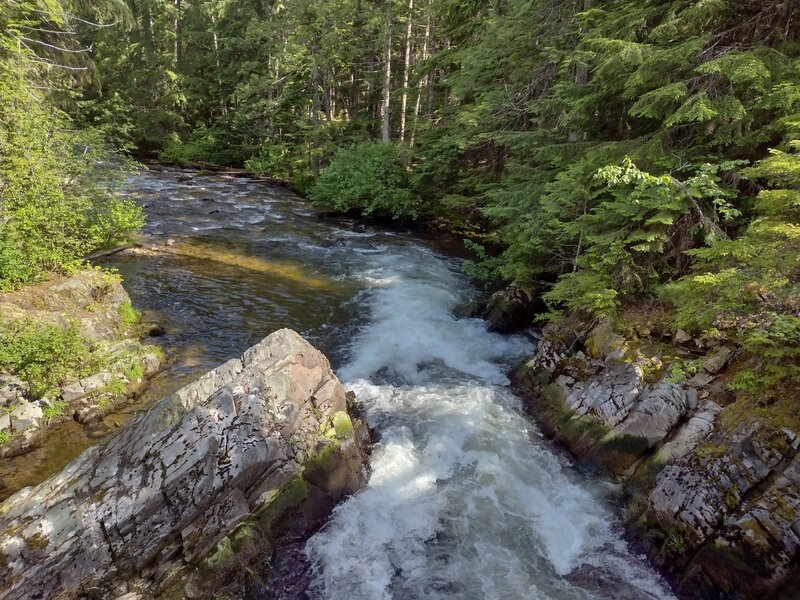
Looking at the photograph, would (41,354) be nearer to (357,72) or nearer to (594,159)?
(594,159)

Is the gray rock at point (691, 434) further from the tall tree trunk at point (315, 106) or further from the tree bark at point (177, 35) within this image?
the tree bark at point (177, 35)

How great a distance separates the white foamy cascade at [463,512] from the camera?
19.1 ft

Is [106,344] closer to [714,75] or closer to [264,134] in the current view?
[714,75]

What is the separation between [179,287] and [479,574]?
10.9 m

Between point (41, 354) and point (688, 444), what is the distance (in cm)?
985

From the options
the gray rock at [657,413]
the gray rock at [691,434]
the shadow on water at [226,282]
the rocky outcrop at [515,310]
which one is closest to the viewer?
the gray rock at [691,434]

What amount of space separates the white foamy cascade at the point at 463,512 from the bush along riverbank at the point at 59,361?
417 centimetres

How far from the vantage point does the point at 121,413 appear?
805cm

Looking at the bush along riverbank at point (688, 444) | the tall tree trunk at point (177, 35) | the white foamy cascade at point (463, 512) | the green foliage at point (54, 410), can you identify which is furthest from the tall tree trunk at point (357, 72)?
the green foliage at point (54, 410)

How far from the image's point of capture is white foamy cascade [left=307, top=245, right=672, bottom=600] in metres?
5.84

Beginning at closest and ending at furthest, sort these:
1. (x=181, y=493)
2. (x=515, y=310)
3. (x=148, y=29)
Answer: (x=181, y=493) → (x=515, y=310) → (x=148, y=29)

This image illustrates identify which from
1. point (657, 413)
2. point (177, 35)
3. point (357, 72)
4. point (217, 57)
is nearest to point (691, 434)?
point (657, 413)

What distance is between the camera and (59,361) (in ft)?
26.2

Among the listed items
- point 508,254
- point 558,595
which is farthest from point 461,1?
point 558,595
